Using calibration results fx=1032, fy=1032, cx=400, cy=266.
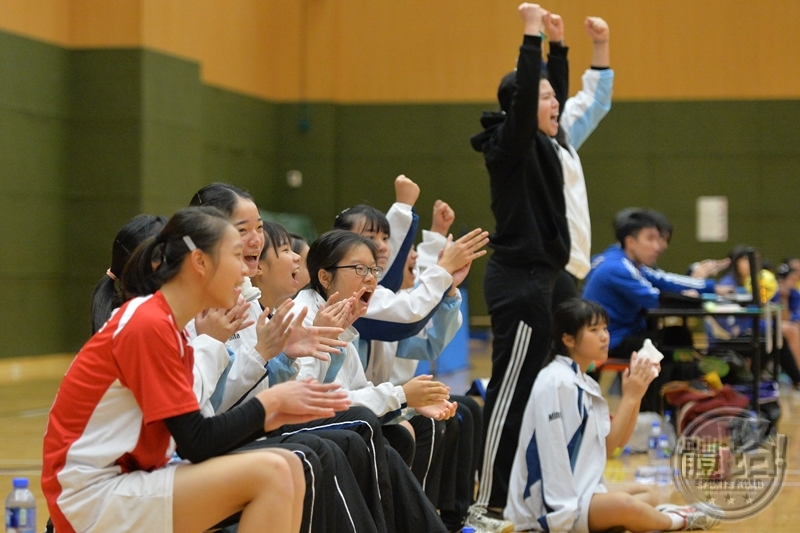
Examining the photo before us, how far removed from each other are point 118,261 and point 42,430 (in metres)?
3.59

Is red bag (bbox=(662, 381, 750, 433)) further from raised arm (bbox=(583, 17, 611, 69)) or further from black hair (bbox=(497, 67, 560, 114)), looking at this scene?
black hair (bbox=(497, 67, 560, 114))

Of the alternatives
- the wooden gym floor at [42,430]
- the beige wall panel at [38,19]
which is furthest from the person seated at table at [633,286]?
the beige wall panel at [38,19]

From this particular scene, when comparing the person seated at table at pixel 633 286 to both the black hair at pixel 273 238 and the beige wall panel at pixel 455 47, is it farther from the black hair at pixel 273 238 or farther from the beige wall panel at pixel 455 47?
the beige wall panel at pixel 455 47

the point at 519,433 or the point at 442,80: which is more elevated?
the point at 442,80

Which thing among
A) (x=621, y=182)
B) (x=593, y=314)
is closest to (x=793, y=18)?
(x=621, y=182)

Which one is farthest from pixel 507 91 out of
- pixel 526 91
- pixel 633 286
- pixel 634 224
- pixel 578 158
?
pixel 634 224

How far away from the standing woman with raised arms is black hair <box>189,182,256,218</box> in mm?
697

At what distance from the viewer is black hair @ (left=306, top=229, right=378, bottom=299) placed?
3.12 metres

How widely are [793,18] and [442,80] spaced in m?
3.94

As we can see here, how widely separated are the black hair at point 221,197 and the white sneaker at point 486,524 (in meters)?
1.48

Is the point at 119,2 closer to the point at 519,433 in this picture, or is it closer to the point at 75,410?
the point at 519,433

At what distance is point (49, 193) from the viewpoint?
30.6ft

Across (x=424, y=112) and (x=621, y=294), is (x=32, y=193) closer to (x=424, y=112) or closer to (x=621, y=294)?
(x=424, y=112)

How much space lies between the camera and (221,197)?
2.92 meters
